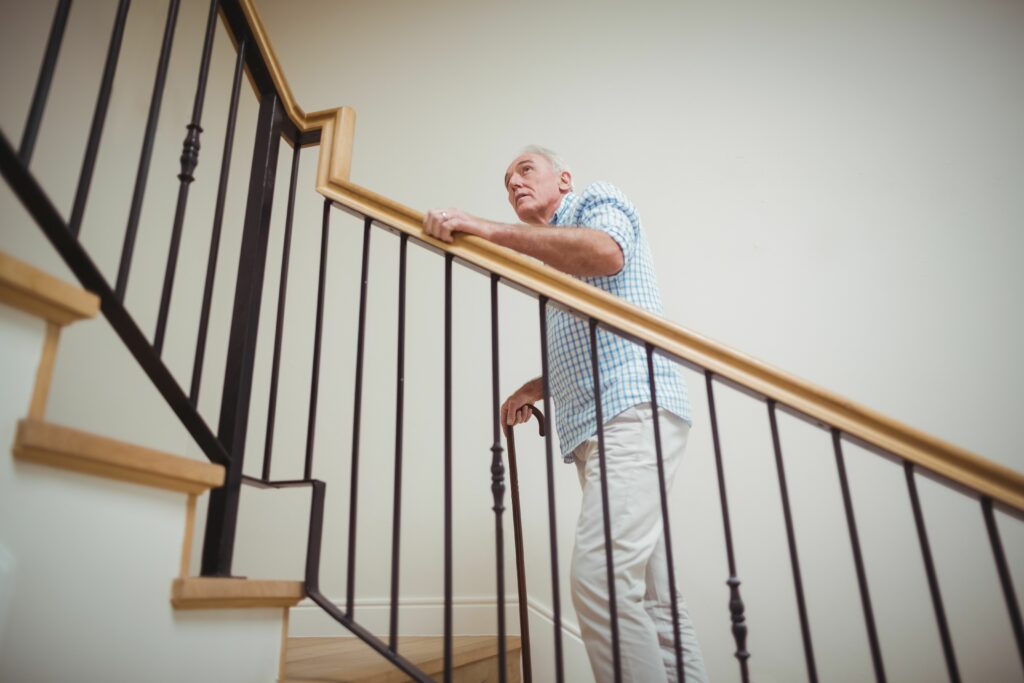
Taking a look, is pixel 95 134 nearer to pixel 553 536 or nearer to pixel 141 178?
pixel 141 178

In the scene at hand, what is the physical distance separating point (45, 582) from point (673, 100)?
9.05 ft

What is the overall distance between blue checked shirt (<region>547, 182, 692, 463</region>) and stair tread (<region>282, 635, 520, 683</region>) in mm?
578

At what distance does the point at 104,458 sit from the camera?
0.83 metres

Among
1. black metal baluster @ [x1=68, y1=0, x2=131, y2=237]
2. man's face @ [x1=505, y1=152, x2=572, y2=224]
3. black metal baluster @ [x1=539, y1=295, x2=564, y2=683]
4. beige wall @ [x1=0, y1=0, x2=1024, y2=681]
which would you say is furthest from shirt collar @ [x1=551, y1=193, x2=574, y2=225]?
black metal baluster @ [x1=68, y1=0, x2=131, y2=237]

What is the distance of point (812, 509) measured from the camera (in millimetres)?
2217

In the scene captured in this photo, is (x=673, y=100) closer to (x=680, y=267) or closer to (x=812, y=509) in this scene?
(x=680, y=267)

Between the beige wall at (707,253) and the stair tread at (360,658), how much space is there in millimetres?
518

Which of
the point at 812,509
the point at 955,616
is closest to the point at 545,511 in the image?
the point at 812,509

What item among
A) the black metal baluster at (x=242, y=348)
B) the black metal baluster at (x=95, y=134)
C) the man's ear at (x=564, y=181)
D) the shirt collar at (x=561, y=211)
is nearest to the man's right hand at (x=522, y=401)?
the shirt collar at (x=561, y=211)

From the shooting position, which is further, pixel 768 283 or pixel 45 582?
pixel 768 283

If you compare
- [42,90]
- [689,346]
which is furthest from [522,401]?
[42,90]

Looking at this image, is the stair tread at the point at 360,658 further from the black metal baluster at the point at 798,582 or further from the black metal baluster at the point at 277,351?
the black metal baluster at the point at 798,582

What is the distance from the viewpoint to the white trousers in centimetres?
123

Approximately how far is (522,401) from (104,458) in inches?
47.0
